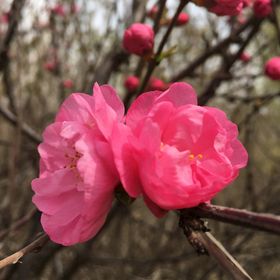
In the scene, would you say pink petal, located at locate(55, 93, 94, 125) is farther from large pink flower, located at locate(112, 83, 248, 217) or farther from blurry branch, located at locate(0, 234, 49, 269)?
blurry branch, located at locate(0, 234, 49, 269)

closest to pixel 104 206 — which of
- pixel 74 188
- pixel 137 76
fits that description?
pixel 74 188

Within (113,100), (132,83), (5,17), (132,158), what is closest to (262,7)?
(132,83)

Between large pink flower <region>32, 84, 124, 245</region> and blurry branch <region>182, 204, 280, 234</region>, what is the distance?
145 millimetres

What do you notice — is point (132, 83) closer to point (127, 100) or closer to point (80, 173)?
point (127, 100)

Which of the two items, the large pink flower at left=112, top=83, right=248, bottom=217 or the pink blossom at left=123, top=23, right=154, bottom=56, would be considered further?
the pink blossom at left=123, top=23, right=154, bottom=56

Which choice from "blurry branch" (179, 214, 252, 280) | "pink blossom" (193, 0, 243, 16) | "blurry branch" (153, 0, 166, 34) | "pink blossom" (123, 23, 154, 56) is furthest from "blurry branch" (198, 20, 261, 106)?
"blurry branch" (179, 214, 252, 280)

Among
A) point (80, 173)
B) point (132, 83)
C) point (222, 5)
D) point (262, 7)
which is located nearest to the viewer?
point (80, 173)

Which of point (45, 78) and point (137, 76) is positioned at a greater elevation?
point (137, 76)

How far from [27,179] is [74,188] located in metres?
3.13

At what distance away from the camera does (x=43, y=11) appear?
320 centimetres

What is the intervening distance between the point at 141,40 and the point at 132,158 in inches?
23.1

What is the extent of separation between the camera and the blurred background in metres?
2.34

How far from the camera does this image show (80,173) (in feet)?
2.55

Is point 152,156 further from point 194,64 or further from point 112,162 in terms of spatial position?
point 194,64
